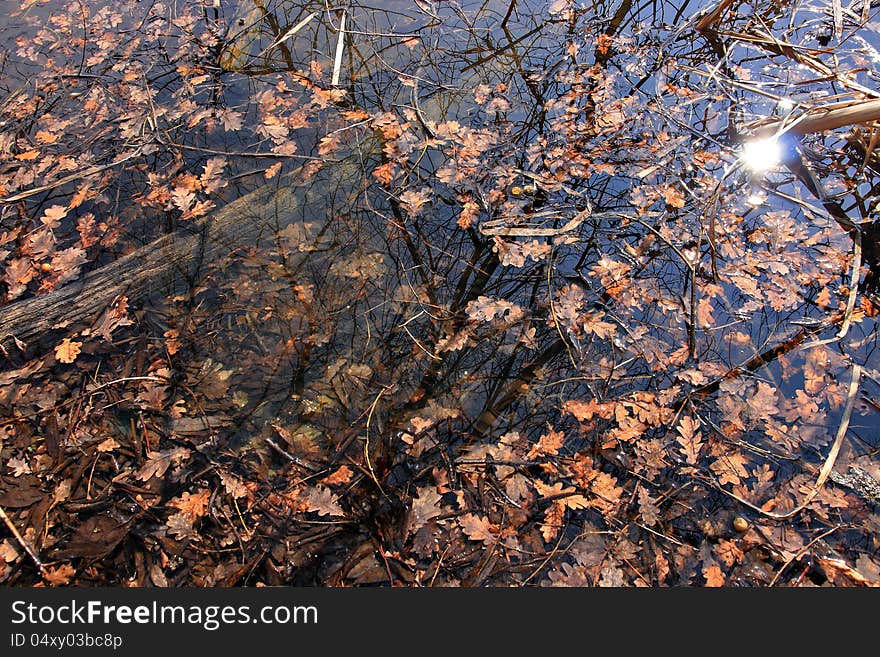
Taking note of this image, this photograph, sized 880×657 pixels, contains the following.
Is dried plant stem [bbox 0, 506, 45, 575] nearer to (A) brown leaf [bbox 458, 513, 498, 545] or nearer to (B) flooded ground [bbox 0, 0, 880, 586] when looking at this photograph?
(B) flooded ground [bbox 0, 0, 880, 586]

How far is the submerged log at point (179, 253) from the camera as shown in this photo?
2.53 m

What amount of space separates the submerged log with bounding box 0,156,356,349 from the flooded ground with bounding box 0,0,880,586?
0.02m

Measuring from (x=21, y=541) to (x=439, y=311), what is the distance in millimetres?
2033

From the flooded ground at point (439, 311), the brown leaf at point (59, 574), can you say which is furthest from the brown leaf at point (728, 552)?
the brown leaf at point (59, 574)

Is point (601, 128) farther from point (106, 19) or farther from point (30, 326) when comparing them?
point (106, 19)

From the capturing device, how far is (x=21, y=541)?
6.46 ft

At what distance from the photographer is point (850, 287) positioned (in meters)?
2.66

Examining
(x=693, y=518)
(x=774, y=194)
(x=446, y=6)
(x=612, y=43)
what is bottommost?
(x=693, y=518)

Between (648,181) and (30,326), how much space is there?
3.59m

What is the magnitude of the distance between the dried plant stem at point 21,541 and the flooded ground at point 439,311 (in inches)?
0.6

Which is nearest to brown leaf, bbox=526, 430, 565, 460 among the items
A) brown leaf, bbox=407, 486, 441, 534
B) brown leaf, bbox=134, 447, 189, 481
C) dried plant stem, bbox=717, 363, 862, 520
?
brown leaf, bbox=407, 486, 441, 534

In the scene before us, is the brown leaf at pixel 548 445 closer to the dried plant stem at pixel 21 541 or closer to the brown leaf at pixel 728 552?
the brown leaf at pixel 728 552

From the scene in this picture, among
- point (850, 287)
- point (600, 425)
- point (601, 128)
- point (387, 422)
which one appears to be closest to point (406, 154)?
point (601, 128)

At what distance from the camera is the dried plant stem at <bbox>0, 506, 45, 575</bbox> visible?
1.93m
